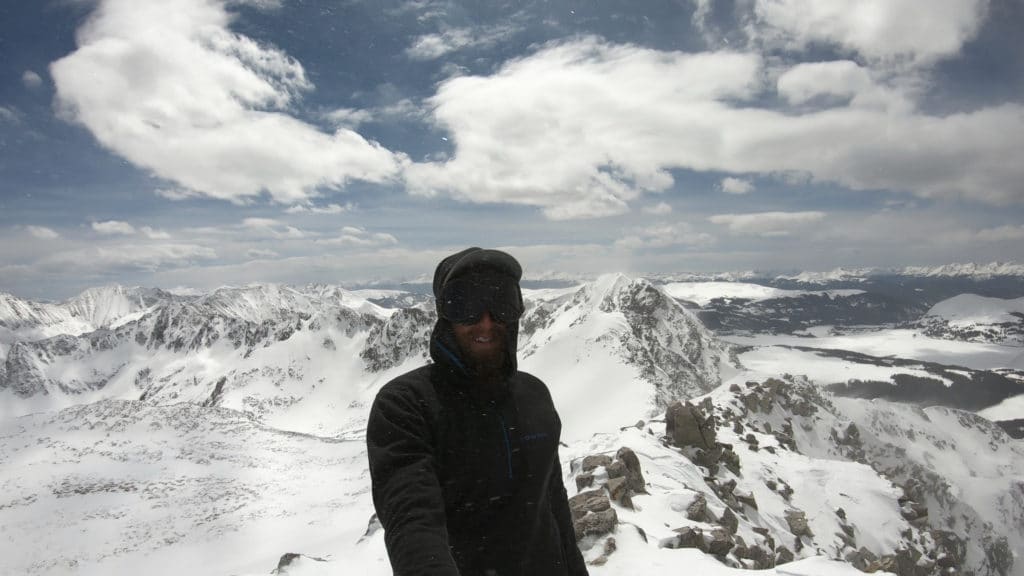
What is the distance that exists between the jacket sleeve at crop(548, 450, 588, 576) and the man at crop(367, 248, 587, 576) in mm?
199

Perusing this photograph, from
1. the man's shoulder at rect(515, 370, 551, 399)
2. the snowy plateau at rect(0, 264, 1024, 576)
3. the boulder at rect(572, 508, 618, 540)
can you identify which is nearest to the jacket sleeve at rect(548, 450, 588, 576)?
the man's shoulder at rect(515, 370, 551, 399)

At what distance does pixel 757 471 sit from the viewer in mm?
30938

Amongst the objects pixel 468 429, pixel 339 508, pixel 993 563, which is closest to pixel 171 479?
pixel 339 508

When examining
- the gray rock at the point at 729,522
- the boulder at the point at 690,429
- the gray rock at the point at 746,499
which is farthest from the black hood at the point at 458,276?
the boulder at the point at 690,429

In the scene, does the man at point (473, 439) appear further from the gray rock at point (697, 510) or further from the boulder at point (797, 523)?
the boulder at point (797, 523)

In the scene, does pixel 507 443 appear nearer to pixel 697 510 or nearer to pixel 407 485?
pixel 407 485

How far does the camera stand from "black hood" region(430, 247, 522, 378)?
9.59ft

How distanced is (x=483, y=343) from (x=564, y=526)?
174cm

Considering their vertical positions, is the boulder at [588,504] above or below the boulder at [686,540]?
above

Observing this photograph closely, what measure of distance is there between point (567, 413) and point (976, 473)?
86.2m

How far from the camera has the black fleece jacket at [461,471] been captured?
2379 millimetres

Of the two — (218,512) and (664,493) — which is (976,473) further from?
(218,512)

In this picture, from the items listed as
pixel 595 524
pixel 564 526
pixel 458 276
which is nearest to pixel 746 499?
pixel 595 524

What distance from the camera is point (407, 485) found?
8.00 ft
